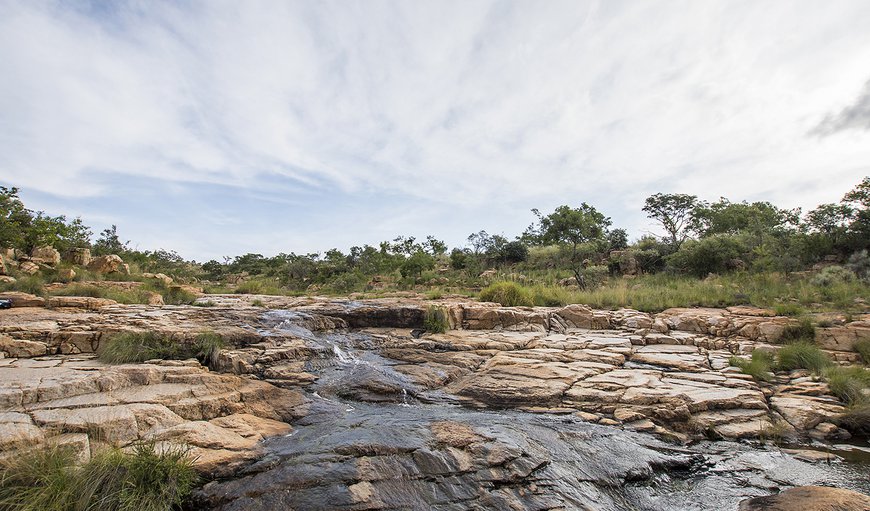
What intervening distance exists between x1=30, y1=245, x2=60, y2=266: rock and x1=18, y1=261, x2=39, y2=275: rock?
2.27 ft

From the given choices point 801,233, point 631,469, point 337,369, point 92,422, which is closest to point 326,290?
point 337,369

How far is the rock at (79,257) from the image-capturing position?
527 inches

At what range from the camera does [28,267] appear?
11.2 metres

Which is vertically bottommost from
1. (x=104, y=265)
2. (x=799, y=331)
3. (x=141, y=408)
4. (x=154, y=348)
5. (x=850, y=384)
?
(x=850, y=384)

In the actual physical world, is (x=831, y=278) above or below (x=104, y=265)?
below

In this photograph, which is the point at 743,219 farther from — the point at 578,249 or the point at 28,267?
the point at 28,267

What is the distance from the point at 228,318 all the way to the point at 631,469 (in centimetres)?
823

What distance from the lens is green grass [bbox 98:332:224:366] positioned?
551 cm

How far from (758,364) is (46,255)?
19.8m

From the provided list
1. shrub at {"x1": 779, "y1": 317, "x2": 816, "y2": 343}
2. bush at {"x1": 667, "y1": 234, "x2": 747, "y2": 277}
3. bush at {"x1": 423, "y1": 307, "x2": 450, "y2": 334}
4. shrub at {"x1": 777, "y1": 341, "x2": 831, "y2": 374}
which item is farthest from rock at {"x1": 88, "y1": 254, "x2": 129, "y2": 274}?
bush at {"x1": 667, "y1": 234, "x2": 747, "y2": 277}

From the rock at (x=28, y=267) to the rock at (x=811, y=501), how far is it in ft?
53.0

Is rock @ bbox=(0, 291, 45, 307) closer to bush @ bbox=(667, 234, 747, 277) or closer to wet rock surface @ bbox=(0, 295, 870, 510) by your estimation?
wet rock surface @ bbox=(0, 295, 870, 510)

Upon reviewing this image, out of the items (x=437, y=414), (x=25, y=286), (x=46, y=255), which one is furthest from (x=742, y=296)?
(x=46, y=255)

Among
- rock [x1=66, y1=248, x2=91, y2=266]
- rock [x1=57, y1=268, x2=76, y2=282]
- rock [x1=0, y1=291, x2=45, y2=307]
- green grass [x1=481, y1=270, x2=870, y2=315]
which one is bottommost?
green grass [x1=481, y1=270, x2=870, y2=315]
